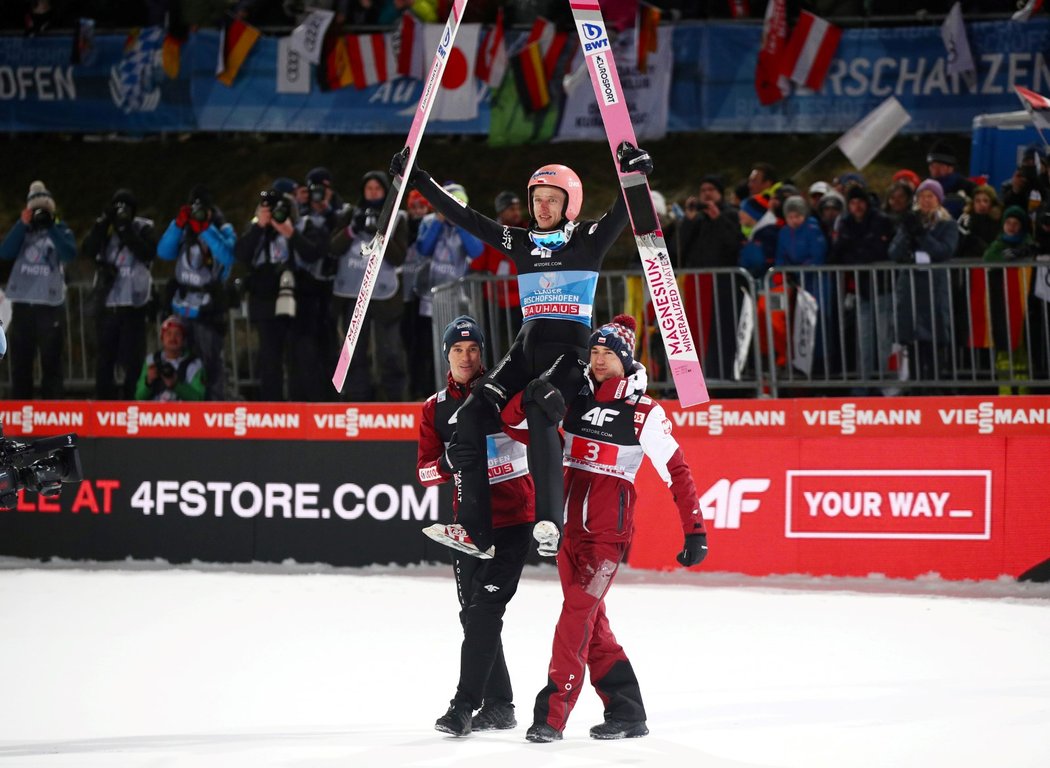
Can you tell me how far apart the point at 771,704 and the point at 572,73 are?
1245 centimetres

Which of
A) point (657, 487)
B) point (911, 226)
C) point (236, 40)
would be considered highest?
point (236, 40)

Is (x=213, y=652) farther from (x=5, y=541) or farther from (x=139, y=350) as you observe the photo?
(x=139, y=350)

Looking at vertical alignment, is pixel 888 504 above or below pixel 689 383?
below

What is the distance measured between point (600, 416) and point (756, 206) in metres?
6.90

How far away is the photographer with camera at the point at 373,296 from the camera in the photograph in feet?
39.8

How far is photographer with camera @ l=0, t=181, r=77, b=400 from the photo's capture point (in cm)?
1314

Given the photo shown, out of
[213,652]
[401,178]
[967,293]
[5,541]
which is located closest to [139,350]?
[5,541]

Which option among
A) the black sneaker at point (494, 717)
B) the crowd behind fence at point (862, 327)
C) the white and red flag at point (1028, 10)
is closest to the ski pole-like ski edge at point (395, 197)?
the black sneaker at point (494, 717)

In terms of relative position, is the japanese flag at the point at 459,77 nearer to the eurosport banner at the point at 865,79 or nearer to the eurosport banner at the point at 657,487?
the eurosport banner at the point at 865,79

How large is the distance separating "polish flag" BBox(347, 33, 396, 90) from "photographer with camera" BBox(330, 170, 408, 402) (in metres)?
6.86

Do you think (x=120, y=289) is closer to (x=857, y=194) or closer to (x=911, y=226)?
(x=857, y=194)

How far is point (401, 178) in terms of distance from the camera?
24.3 feet

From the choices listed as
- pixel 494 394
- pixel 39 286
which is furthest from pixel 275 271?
pixel 494 394

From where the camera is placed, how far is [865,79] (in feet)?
57.9
